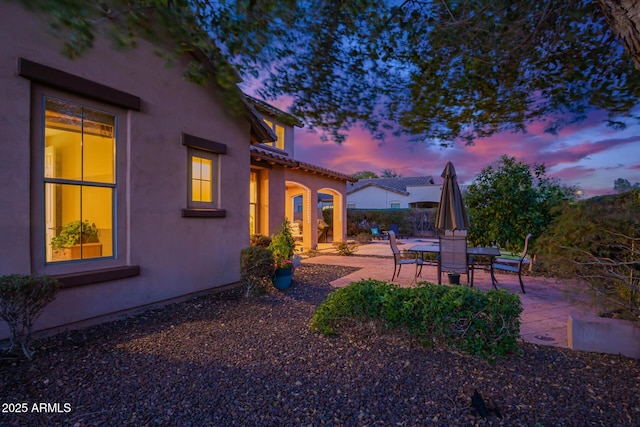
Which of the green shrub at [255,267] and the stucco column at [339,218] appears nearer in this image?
the green shrub at [255,267]

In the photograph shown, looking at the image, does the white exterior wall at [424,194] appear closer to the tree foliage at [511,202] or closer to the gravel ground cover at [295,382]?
the tree foliage at [511,202]

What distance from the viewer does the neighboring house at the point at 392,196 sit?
31.3 meters

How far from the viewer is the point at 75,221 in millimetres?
4734

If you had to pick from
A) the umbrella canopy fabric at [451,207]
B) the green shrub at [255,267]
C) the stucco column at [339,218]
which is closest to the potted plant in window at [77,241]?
the green shrub at [255,267]

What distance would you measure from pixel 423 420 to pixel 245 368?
1746mm

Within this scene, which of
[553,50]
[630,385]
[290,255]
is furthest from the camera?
[290,255]

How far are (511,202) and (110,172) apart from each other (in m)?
9.07

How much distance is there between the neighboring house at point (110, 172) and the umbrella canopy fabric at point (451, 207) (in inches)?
175

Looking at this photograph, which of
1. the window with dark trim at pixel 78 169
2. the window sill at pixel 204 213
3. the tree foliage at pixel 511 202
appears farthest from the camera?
the tree foliage at pixel 511 202

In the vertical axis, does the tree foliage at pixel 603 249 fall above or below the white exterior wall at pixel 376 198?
below

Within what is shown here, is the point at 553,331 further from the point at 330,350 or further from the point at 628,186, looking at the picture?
the point at 330,350

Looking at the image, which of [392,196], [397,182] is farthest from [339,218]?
[397,182]

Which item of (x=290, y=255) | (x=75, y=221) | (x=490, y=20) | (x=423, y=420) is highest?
(x=490, y=20)

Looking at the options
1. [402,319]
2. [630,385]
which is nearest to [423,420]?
[402,319]
